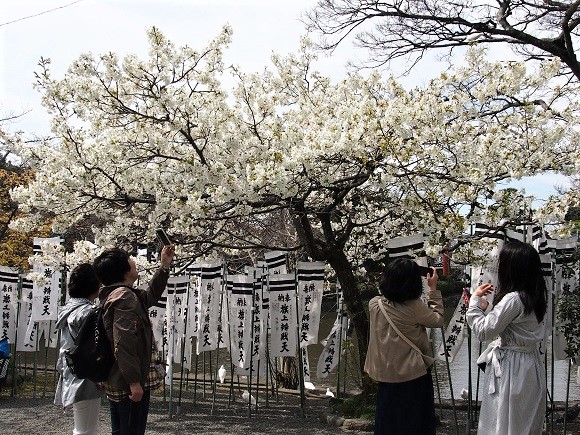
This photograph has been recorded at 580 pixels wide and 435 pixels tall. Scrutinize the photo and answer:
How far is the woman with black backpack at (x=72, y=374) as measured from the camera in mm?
4727

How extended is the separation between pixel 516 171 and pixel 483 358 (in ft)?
8.36

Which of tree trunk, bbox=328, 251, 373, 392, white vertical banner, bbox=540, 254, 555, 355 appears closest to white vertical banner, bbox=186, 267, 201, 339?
tree trunk, bbox=328, 251, 373, 392

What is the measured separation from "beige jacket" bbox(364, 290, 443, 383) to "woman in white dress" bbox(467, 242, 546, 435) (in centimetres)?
49

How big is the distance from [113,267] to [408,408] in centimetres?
226

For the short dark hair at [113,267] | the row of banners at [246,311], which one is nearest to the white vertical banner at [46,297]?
the row of banners at [246,311]

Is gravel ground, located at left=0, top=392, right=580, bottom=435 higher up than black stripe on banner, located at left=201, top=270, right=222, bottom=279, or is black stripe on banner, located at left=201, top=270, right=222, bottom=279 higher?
black stripe on banner, located at left=201, top=270, right=222, bottom=279

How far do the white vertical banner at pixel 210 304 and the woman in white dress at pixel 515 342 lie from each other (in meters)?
5.11

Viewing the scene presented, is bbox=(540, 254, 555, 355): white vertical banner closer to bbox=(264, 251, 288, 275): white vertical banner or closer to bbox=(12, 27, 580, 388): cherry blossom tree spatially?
bbox=(12, 27, 580, 388): cherry blossom tree

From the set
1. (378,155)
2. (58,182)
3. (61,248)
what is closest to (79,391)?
(58,182)

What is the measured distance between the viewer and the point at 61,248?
891cm

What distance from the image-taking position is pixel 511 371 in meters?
4.07

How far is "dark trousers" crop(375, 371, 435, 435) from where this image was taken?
4.64 meters

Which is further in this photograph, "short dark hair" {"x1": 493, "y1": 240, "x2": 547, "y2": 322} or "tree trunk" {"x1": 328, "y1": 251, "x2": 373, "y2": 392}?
"tree trunk" {"x1": 328, "y1": 251, "x2": 373, "y2": 392}

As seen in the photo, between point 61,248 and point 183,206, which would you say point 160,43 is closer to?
point 183,206
